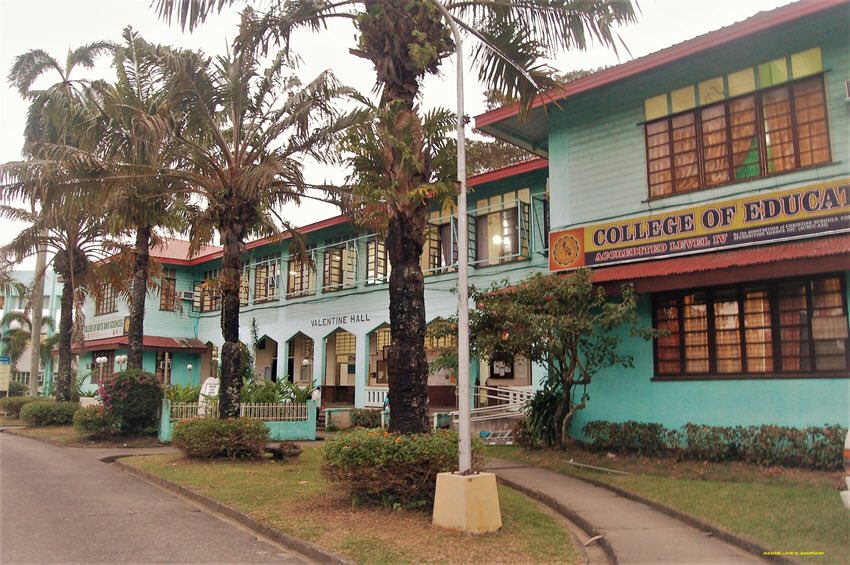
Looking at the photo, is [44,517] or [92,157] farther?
[92,157]

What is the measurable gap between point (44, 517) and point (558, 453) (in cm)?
869

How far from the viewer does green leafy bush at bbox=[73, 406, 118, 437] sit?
57.9 feet

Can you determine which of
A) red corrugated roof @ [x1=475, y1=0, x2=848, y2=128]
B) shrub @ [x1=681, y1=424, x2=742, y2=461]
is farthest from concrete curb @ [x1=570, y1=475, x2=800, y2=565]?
red corrugated roof @ [x1=475, y1=0, x2=848, y2=128]

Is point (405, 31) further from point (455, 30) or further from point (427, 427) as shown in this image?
point (427, 427)

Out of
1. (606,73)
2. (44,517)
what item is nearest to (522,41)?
(606,73)

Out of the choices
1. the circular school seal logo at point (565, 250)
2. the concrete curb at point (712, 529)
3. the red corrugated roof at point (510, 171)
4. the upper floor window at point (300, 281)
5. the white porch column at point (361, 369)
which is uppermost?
the red corrugated roof at point (510, 171)

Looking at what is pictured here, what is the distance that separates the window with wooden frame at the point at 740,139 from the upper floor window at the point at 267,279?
18128 millimetres

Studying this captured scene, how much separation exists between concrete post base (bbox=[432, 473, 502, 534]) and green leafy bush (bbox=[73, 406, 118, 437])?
1324 cm

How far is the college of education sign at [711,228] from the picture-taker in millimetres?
10781

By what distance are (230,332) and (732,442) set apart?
9.80 m

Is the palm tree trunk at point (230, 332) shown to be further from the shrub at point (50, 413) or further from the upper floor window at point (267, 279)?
the upper floor window at point (267, 279)

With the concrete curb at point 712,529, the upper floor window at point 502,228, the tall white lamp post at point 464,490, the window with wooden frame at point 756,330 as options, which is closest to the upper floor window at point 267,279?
the upper floor window at point 502,228

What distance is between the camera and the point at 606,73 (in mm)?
13375

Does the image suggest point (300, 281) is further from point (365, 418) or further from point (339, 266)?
point (365, 418)
